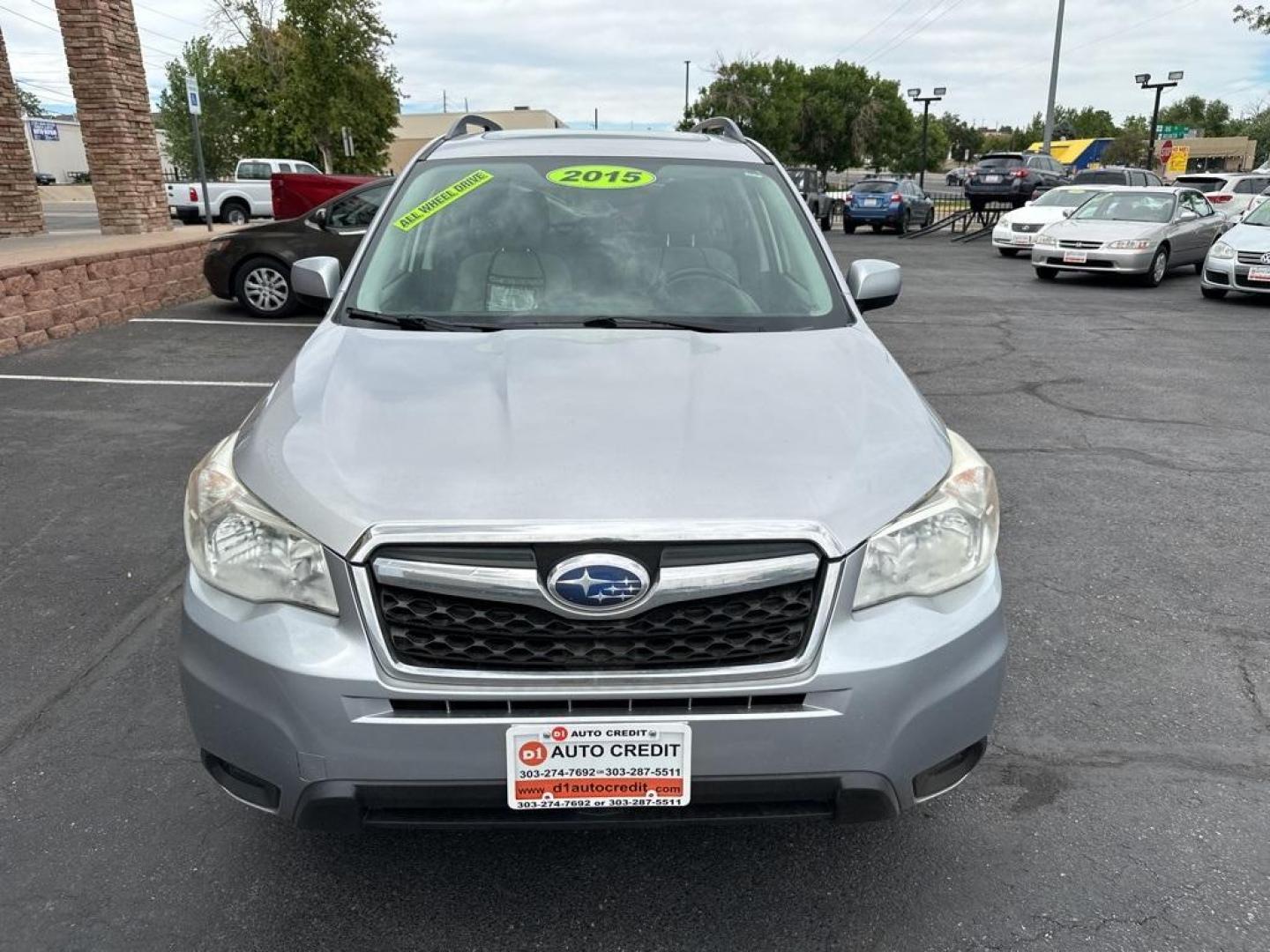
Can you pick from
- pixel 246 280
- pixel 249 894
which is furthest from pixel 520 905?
pixel 246 280

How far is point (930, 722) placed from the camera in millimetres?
2105

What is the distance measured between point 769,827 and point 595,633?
3.42 feet

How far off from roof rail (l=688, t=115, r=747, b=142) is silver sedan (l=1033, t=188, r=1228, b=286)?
1257 centimetres

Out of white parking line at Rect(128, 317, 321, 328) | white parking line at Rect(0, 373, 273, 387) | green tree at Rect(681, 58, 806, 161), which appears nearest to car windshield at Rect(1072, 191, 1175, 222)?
white parking line at Rect(128, 317, 321, 328)

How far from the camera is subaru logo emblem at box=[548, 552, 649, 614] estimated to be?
199cm

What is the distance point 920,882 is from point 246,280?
35.0 feet

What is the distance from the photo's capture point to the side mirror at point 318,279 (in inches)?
146

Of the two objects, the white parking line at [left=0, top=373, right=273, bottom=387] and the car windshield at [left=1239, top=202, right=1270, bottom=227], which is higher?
the car windshield at [left=1239, top=202, right=1270, bottom=227]

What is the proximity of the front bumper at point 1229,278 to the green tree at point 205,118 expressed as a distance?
39491 millimetres

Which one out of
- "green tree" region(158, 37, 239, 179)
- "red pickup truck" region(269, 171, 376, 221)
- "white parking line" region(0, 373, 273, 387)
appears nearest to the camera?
"white parking line" region(0, 373, 273, 387)

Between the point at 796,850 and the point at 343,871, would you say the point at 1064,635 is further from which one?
the point at 343,871

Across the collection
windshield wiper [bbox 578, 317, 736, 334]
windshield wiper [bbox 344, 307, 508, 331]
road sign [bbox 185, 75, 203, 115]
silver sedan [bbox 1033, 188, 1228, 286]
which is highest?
road sign [bbox 185, 75, 203, 115]

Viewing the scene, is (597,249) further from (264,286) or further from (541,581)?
(264,286)

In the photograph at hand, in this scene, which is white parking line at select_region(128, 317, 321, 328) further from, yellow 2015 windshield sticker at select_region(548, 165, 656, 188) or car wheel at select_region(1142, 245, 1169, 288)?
car wheel at select_region(1142, 245, 1169, 288)
